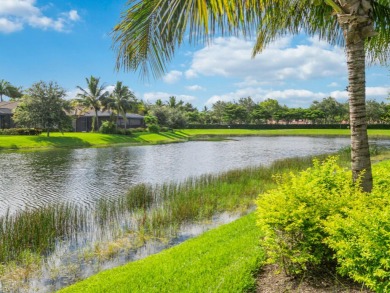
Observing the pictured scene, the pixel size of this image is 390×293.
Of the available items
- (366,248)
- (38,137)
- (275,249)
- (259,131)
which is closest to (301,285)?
(275,249)

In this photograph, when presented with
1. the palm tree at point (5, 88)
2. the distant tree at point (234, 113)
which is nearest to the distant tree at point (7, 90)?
the palm tree at point (5, 88)

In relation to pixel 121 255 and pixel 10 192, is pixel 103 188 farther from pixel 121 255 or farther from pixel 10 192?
pixel 121 255

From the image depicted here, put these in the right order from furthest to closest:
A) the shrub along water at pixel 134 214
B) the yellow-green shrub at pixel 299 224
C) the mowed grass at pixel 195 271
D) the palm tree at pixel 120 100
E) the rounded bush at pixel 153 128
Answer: the rounded bush at pixel 153 128, the palm tree at pixel 120 100, the shrub along water at pixel 134 214, the mowed grass at pixel 195 271, the yellow-green shrub at pixel 299 224

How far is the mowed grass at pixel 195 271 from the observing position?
209 inches

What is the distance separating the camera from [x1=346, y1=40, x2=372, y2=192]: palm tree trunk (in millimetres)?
5879

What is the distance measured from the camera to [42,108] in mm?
51812

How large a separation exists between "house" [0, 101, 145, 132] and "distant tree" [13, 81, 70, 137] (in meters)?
7.36

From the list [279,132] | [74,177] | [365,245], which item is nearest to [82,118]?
[279,132]

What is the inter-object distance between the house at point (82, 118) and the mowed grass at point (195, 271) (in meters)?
59.1

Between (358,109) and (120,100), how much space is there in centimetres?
6640

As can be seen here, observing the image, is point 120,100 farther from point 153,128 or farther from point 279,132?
point 279,132

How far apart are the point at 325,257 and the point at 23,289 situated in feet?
19.6

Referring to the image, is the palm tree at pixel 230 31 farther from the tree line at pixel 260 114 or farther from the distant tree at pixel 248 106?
the distant tree at pixel 248 106

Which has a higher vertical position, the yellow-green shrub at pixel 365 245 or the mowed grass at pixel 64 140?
the yellow-green shrub at pixel 365 245
